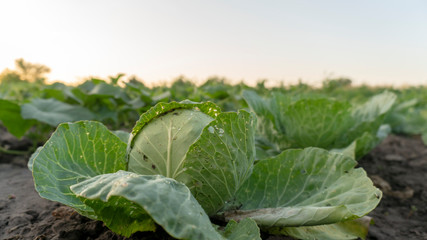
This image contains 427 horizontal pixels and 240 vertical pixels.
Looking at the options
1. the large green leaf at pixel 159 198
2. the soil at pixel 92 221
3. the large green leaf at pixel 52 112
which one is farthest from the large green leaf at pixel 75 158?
the large green leaf at pixel 52 112

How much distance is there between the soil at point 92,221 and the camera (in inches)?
78.5

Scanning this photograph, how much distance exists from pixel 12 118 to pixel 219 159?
297 cm

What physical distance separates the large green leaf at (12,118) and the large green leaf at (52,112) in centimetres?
20

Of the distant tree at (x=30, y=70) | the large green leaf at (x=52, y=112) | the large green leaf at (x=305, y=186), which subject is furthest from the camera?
the distant tree at (x=30, y=70)

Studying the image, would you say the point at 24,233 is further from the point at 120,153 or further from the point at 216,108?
the point at 216,108

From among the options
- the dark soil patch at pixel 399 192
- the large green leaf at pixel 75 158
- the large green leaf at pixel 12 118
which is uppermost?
the large green leaf at pixel 75 158

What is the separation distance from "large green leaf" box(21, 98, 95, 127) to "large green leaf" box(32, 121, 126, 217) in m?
1.59

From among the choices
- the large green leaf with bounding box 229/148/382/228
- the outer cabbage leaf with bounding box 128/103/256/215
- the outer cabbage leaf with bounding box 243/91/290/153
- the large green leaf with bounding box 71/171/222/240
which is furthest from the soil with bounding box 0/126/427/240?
the outer cabbage leaf with bounding box 243/91/290/153

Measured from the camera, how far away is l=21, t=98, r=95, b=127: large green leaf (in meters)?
3.37

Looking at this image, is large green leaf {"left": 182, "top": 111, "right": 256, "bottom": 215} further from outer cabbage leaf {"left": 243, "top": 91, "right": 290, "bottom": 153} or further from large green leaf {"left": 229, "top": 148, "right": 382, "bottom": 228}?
outer cabbage leaf {"left": 243, "top": 91, "right": 290, "bottom": 153}

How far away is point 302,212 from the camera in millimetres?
1771

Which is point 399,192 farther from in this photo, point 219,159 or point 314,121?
point 219,159

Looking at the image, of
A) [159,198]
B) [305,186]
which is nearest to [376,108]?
[305,186]

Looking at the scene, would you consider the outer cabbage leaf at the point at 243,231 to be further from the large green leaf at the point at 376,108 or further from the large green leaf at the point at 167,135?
the large green leaf at the point at 376,108
